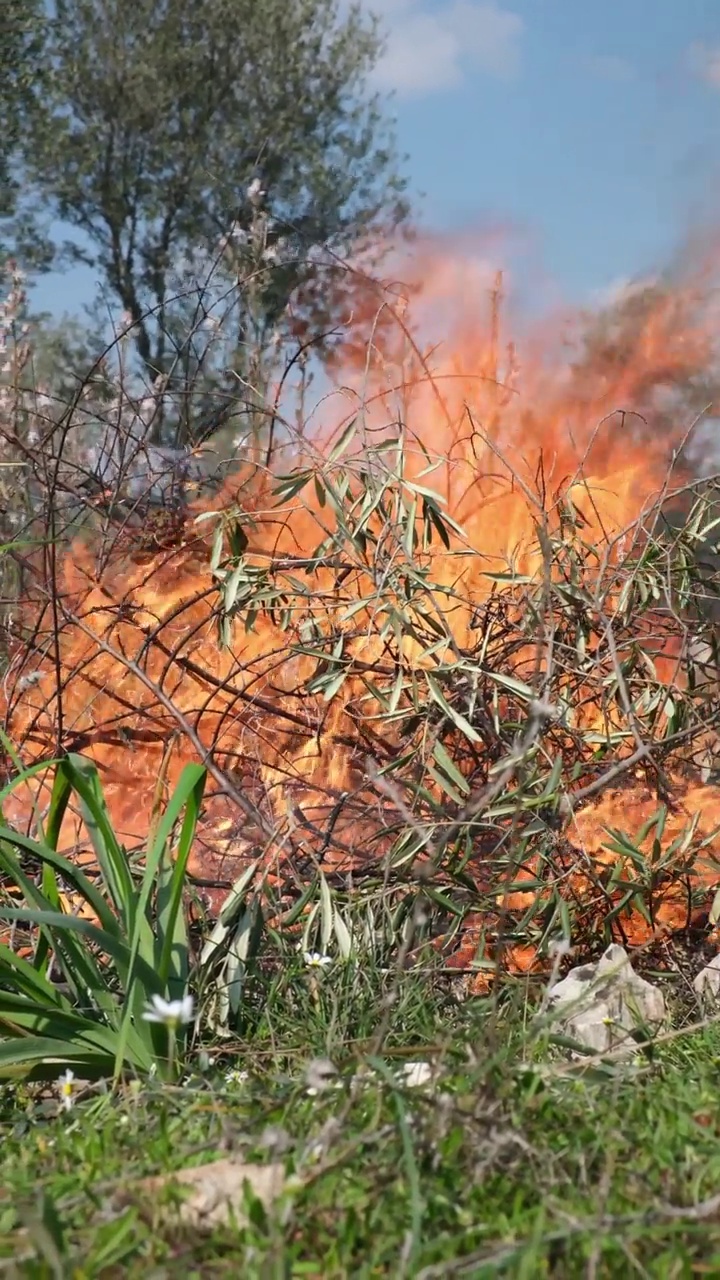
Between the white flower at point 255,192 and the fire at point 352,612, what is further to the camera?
the white flower at point 255,192

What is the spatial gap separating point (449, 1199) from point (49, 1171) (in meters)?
0.61

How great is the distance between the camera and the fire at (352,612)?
3.70 metres

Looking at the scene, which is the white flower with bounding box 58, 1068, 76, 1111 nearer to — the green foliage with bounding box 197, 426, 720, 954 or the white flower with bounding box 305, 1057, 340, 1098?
the white flower with bounding box 305, 1057, 340, 1098

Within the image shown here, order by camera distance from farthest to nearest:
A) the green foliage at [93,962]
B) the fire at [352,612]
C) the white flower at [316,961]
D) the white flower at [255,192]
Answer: the white flower at [255,192], the fire at [352,612], the white flower at [316,961], the green foliage at [93,962]

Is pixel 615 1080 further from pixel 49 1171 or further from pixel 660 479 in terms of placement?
pixel 660 479

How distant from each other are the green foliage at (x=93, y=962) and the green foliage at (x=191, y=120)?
14060 millimetres

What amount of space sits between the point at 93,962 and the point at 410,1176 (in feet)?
4.73

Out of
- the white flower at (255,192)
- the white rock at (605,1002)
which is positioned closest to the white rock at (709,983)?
the white rock at (605,1002)

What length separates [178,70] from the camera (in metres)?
15.8

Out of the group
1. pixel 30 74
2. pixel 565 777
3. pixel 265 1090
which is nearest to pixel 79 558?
pixel 565 777

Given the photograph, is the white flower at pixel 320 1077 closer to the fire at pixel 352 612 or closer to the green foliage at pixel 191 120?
the fire at pixel 352 612

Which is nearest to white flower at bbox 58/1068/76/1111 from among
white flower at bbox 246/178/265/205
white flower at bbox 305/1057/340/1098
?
white flower at bbox 305/1057/340/1098

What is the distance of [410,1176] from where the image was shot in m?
1.33

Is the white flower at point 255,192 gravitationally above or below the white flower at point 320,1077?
above
